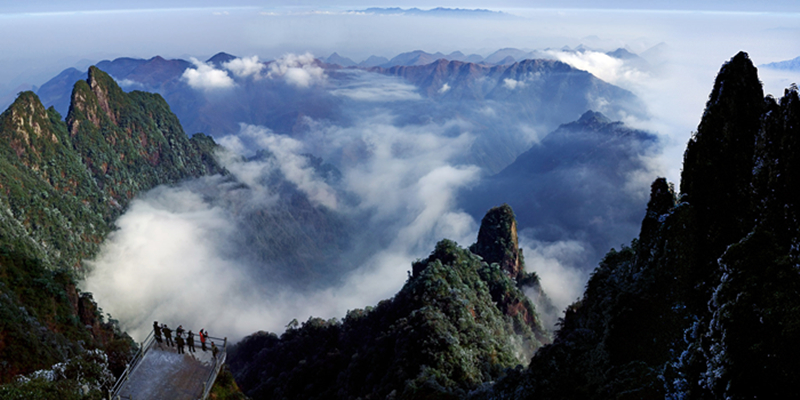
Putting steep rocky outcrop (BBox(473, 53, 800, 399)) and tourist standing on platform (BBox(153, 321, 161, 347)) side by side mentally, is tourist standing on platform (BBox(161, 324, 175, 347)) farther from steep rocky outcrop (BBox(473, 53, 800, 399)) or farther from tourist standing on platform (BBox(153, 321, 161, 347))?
steep rocky outcrop (BBox(473, 53, 800, 399))

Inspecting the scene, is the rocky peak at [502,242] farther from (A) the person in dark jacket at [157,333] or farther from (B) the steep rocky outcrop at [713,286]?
(A) the person in dark jacket at [157,333]

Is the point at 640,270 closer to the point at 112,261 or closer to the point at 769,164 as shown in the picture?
the point at 769,164

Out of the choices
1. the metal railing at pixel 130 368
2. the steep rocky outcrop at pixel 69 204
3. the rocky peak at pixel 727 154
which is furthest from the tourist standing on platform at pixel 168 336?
the rocky peak at pixel 727 154

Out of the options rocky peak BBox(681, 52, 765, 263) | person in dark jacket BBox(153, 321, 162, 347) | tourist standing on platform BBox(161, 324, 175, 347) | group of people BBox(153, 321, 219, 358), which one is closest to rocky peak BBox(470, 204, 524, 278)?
rocky peak BBox(681, 52, 765, 263)

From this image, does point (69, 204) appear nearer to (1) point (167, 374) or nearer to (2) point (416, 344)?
(2) point (416, 344)

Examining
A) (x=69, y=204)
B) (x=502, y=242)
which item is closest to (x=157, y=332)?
(x=502, y=242)

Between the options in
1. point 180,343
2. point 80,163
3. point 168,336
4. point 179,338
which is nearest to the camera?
point 179,338

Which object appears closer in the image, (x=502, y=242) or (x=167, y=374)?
(x=167, y=374)
